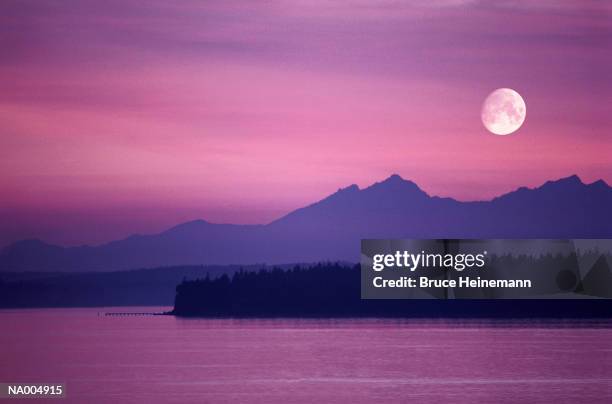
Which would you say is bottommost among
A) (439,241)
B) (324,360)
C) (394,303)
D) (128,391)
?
(128,391)

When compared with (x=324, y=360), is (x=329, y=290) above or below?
above

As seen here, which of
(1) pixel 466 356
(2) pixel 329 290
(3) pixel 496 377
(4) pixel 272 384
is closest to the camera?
(4) pixel 272 384

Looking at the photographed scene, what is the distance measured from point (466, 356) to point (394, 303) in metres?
46.3

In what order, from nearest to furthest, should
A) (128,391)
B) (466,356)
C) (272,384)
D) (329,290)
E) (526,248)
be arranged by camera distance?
1. (128,391)
2. (272,384)
3. (466,356)
4. (526,248)
5. (329,290)

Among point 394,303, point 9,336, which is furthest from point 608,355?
point 394,303

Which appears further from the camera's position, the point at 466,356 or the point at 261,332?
the point at 261,332

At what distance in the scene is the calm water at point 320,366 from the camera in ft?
104

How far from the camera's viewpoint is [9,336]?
72500 millimetres

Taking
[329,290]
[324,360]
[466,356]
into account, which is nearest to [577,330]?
[329,290]

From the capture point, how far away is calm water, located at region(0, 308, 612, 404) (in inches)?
1248

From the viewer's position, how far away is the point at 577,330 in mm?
71750

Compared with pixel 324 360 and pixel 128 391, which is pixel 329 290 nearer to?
pixel 324 360

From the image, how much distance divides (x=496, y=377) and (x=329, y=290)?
3047 centimetres

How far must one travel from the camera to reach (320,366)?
138 ft
